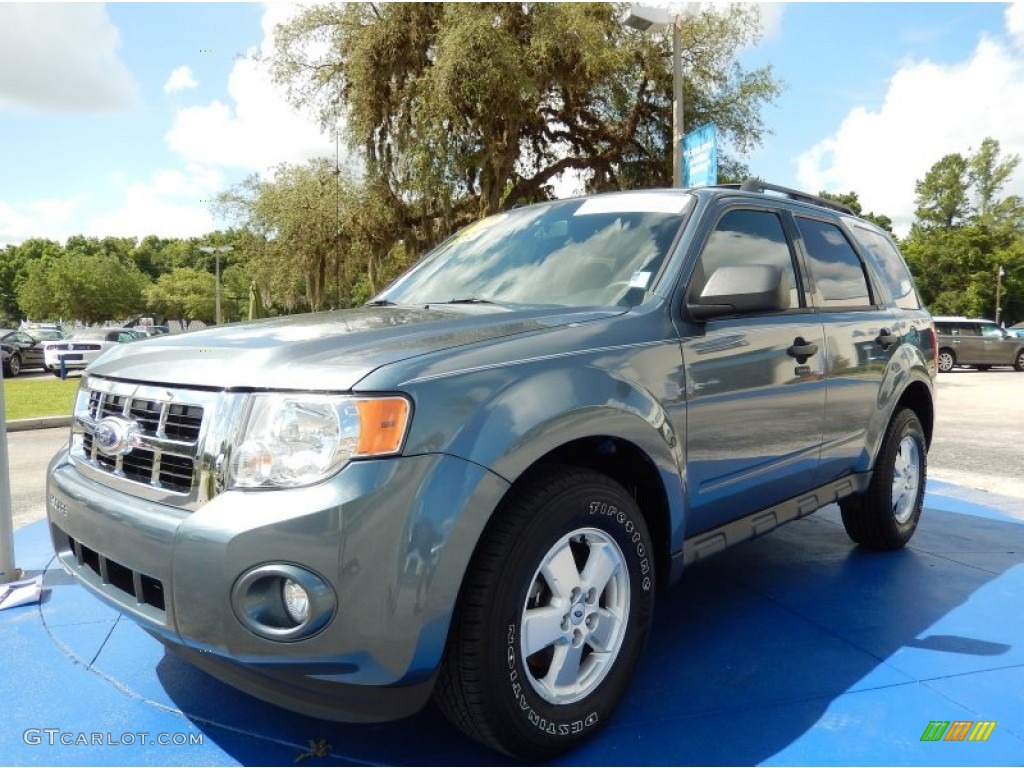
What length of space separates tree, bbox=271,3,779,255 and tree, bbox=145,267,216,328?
206 ft

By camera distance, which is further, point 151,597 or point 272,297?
point 272,297

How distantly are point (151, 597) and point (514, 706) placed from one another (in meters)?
1.05

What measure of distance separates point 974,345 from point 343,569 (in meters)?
24.9

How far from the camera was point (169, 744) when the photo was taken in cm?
241

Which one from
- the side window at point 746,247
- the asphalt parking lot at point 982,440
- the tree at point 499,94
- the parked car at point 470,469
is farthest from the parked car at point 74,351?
the side window at point 746,247

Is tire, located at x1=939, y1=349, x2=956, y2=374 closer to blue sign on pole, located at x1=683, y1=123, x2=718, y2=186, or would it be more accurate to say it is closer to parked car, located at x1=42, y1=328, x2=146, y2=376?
blue sign on pole, located at x1=683, y1=123, x2=718, y2=186

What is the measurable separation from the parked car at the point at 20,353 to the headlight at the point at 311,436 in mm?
25427

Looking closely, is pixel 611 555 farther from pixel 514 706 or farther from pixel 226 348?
pixel 226 348

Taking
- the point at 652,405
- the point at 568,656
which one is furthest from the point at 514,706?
the point at 652,405

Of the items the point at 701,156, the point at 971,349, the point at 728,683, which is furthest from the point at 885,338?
the point at 971,349

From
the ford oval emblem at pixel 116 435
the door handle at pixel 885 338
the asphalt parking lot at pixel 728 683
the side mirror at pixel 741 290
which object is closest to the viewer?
the ford oval emblem at pixel 116 435

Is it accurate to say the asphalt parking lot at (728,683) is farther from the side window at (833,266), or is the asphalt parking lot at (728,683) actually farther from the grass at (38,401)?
the grass at (38,401)
